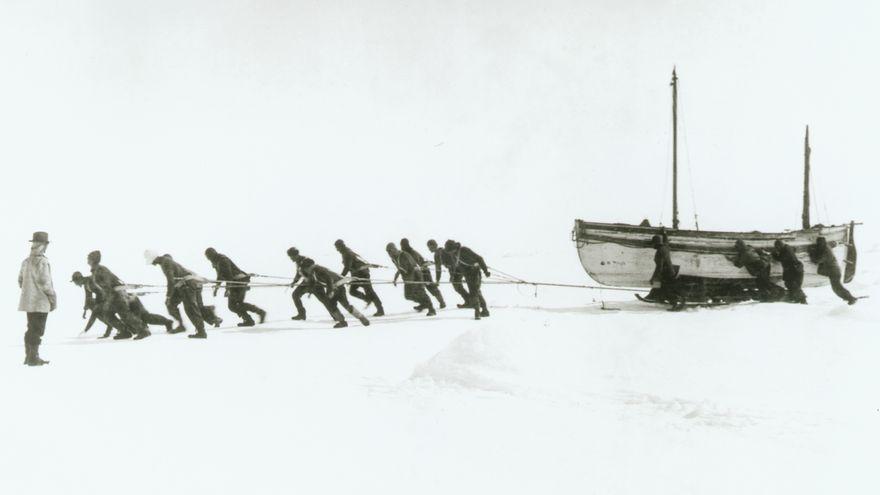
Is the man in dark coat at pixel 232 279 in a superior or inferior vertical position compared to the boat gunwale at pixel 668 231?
inferior

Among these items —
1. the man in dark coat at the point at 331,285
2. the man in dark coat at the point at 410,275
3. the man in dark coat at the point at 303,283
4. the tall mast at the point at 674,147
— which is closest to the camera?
the man in dark coat at the point at 331,285

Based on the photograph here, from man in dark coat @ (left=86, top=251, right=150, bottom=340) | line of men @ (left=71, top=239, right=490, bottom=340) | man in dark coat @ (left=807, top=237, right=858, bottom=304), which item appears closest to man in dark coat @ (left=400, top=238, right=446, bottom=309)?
line of men @ (left=71, top=239, right=490, bottom=340)

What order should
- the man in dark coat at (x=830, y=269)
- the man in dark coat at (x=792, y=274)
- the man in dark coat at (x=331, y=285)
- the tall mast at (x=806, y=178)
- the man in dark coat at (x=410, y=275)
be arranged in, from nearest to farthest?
the man in dark coat at (x=331, y=285) < the man in dark coat at (x=830, y=269) < the man in dark coat at (x=792, y=274) < the man in dark coat at (x=410, y=275) < the tall mast at (x=806, y=178)

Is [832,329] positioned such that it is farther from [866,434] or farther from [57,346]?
[57,346]

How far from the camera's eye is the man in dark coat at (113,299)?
11.3 meters

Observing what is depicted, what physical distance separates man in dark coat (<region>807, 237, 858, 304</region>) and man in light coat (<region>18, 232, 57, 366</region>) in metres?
12.9

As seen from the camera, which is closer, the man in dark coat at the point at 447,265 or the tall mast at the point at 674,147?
the man in dark coat at the point at 447,265

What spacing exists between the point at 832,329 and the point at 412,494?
20.8 ft

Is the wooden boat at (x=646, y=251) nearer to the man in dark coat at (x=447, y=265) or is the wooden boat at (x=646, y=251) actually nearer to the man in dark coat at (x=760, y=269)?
the man in dark coat at (x=760, y=269)

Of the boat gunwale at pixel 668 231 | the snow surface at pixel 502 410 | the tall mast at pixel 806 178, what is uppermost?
the tall mast at pixel 806 178

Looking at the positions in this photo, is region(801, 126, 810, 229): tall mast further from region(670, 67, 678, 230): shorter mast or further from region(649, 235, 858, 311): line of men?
region(649, 235, 858, 311): line of men

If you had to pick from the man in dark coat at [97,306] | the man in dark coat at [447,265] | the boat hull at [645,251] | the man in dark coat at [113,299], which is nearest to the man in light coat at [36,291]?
the man in dark coat at [113,299]

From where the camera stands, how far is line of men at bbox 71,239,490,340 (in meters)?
11.7

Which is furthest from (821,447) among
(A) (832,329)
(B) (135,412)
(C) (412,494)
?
(B) (135,412)
